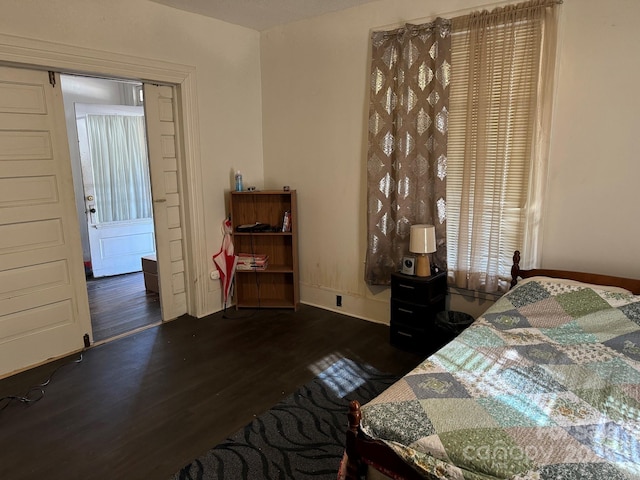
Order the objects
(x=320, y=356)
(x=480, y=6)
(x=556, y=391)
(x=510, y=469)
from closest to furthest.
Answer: (x=510, y=469) → (x=556, y=391) → (x=480, y=6) → (x=320, y=356)

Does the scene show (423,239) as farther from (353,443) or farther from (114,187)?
(114,187)

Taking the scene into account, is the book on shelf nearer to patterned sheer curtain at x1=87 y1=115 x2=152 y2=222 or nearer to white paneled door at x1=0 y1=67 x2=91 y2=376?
white paneled door at x1=0 y1=67 x2=91 y2=376

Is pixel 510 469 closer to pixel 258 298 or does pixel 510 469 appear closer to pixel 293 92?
pixel 258 298

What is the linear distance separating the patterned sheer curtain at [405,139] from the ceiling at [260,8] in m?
0.51

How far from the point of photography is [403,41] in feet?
10.6

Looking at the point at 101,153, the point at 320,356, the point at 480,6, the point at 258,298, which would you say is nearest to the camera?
the point at 480,6

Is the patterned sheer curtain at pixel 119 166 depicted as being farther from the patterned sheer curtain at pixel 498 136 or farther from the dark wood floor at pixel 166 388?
the patterned sheer curtain at pixel 498 136

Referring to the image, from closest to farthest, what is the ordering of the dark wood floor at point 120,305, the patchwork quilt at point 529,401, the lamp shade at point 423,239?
the patchwork quilt at point 529,401 → the lamp shade at point 423,239 → the dark wood floor at point 120,305

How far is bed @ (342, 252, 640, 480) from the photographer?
1.36m

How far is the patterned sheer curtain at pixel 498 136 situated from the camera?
8.98 ft

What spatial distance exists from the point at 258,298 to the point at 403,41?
268cm

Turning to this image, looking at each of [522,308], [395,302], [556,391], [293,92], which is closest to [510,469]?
[556,391]

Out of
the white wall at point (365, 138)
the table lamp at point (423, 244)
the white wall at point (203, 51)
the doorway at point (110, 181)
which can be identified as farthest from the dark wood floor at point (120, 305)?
the table lamp at point (423, 244)

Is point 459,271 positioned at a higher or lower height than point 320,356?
higher
